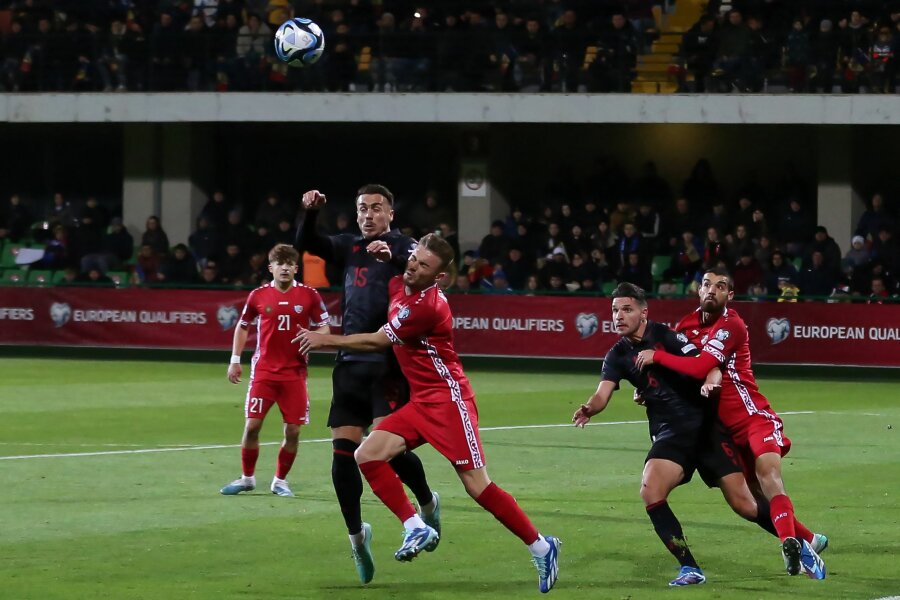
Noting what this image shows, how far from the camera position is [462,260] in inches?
1158

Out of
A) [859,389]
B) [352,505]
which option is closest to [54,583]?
[352,505]

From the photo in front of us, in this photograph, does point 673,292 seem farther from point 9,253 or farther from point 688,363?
point 688,363

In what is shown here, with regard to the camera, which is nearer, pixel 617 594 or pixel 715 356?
pixel 617 594

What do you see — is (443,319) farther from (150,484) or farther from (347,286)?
(150,484)

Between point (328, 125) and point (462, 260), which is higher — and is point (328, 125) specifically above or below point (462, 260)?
above

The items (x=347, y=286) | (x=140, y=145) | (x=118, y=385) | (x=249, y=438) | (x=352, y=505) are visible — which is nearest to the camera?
(x=352, y=505)

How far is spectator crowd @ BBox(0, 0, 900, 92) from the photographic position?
2736cm

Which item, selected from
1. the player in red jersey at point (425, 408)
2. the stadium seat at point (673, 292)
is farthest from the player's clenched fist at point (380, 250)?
the stadium seat at point (673, 292)

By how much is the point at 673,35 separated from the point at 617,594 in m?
22.0

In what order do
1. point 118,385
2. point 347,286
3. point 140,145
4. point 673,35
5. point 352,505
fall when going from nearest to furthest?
point 352,505 < point 347,286 < point 118,385 < point 673,35 < point 140,145

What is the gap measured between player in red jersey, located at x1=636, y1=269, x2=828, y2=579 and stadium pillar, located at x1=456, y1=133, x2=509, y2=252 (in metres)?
21.9

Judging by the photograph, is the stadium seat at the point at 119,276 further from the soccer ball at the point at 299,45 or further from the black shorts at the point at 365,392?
the black shorts at the point at 365,392

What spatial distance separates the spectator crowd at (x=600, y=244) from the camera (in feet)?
82.2

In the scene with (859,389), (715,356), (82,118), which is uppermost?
(82,118)
